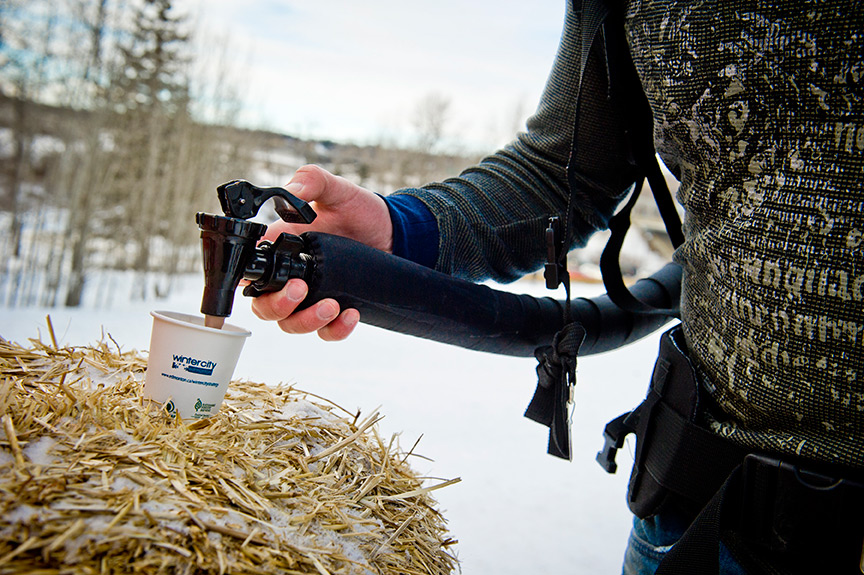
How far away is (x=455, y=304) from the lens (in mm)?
979

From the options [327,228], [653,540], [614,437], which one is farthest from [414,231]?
[653,540]

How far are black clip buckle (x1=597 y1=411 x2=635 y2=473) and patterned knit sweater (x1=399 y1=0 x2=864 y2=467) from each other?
21 centimetres

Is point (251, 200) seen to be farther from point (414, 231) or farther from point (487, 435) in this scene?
point (487, 435)

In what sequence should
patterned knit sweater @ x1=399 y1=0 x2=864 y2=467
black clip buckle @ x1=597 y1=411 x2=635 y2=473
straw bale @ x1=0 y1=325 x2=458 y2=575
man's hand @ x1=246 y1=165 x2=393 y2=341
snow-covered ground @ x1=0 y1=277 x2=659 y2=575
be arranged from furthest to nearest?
1. snow-covered ground @ x1=0 y1=277 x2=659 y2=575
2. black clip buckle @ x1=597 y1=411 x2=635 y2=473
3. man's hand @ x1=246 y1=165 x2=393 y2=341
4. patterned knit sweater @ x1=399 y1=0 x2=864 y2=467
5. straw bale @ x1=0 y1=325 x2=458 y2=575

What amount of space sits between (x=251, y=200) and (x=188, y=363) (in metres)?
0.25

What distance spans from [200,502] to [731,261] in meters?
0.74

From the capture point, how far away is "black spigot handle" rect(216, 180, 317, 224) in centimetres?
75

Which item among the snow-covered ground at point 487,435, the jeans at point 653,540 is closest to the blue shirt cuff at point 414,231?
the snow-covered ground at point 487,435

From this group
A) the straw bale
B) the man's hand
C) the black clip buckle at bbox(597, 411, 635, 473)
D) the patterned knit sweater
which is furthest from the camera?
the black clip buckle at bbox(597, 411, 635, 473)

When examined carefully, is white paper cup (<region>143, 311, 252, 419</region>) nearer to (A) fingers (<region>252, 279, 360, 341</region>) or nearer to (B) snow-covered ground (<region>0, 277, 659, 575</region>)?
(A) fingers (<region>252, 279, 360, 341</region>)

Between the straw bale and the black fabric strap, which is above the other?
the black fabric strap

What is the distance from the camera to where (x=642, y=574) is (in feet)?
2.85

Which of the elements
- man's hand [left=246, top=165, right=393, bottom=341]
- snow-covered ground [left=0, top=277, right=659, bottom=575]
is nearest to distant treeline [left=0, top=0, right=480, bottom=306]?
snow-covered ground [left=0, top=277, right=659, bottom=575]

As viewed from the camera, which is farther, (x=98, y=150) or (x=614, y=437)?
(x=98, y=150)
